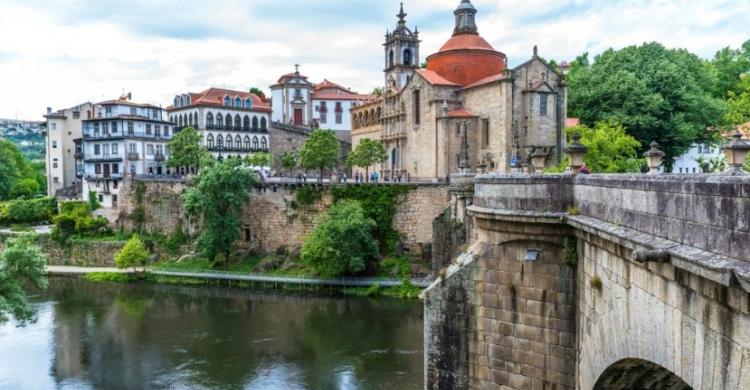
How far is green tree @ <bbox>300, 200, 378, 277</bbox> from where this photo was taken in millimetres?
35031

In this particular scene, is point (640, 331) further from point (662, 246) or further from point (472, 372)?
point (472, 372)

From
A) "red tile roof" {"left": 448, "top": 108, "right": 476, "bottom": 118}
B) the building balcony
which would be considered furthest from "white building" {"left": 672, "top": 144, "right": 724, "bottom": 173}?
the building balcony

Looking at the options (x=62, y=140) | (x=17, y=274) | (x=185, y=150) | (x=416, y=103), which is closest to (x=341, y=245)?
(x=416, y=103)

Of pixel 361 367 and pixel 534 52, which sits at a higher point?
pixel 534 52

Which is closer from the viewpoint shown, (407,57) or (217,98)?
(407,57)

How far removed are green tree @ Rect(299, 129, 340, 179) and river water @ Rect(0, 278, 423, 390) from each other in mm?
14174

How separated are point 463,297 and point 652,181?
5.58 meters

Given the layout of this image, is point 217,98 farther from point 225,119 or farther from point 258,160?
point 258,160

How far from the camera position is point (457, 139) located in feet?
133

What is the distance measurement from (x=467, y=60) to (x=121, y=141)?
33981 mm

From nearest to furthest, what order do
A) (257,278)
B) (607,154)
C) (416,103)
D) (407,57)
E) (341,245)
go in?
(607,154) → (341,245) → (257,278) → (416,103) → (407,57)

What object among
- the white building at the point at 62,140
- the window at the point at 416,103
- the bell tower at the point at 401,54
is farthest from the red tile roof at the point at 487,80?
the white building at the point at 62,140

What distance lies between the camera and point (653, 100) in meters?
33.8

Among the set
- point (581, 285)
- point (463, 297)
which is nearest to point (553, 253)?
point (581, 285)
